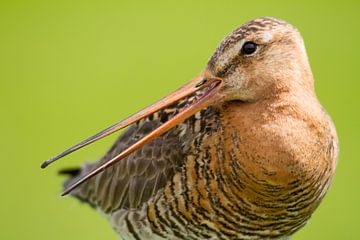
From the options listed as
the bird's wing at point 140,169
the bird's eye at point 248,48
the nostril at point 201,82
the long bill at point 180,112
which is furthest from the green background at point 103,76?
the bird's eye at point 248,48

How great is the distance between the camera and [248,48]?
5.36m

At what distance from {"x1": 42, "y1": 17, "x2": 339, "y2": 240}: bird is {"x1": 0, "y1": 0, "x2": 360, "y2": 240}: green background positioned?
2.98m

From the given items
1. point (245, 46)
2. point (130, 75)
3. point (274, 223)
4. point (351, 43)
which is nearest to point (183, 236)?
point (274, 223)

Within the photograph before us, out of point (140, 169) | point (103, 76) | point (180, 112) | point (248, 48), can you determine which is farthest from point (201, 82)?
point (103, 76)

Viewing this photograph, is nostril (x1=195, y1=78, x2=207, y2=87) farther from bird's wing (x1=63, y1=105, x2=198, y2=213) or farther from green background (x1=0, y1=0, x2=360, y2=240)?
green background (x1=0, y1=0, x2=360, y2=240)

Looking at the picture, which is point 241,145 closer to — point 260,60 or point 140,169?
point 260,60

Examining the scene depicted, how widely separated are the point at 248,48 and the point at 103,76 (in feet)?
23.1

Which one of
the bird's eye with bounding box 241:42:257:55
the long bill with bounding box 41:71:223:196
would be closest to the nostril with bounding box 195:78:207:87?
the long bill with bounding box 41:71:223:196

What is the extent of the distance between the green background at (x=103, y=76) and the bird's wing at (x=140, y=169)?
213 cm

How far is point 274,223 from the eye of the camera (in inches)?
227

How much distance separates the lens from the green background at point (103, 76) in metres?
9.41

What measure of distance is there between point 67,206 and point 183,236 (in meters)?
3.90

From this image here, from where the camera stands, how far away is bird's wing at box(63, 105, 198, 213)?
5.94m

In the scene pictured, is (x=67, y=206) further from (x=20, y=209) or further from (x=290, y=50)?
(x=290, y=50)
